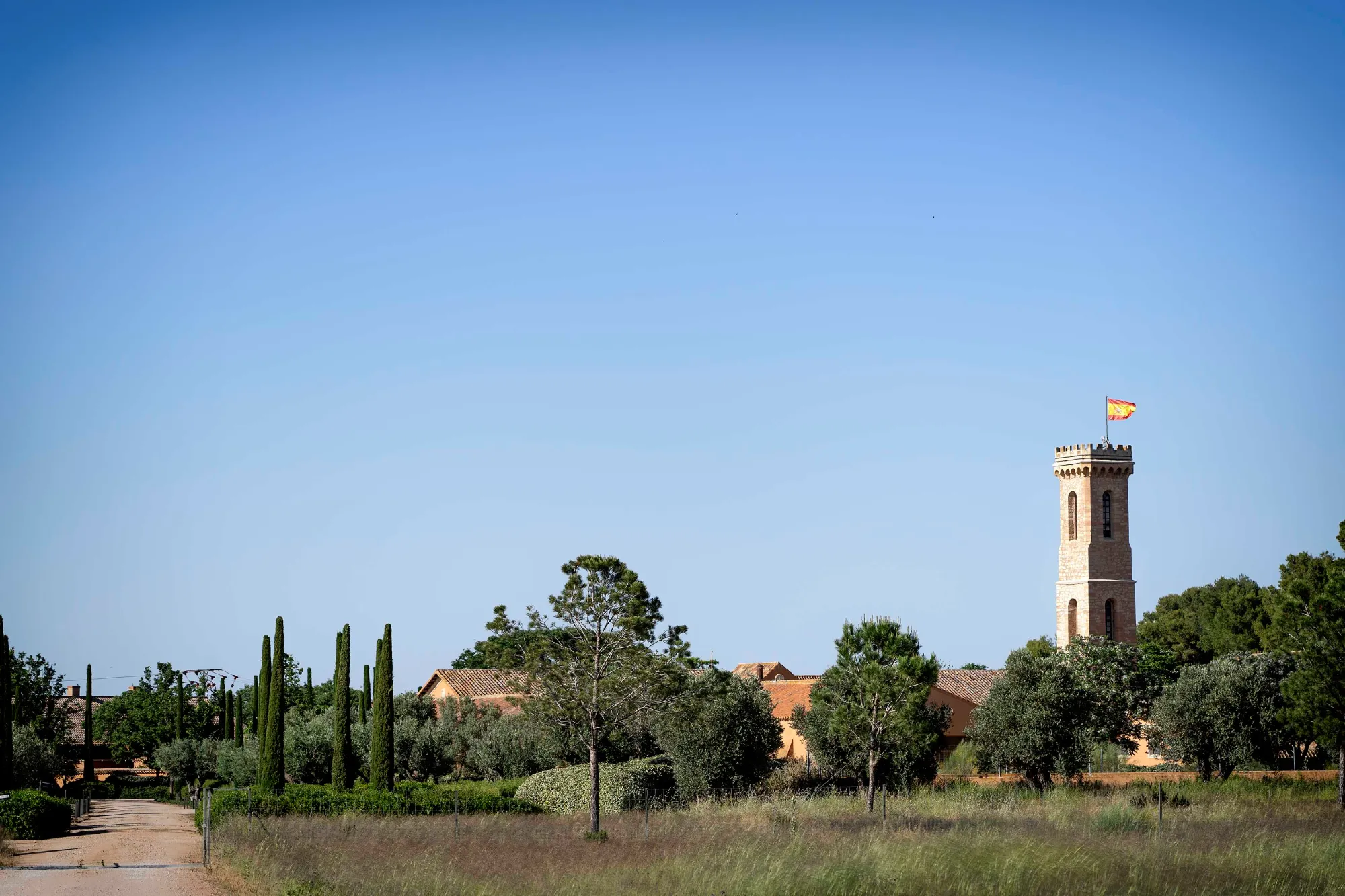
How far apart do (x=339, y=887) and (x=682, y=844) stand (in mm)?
7443

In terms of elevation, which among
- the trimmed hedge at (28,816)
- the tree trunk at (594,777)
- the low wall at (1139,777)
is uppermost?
the tree trunk at (594,777)

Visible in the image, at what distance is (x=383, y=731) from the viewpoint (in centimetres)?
4128

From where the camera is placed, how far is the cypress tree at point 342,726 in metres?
41.2

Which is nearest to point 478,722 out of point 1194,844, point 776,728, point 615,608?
point 776,728

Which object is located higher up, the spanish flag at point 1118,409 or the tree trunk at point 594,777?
the spanish flag at point 1118,409

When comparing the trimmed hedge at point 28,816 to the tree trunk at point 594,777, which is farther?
the trimmed hedge at point 28,816

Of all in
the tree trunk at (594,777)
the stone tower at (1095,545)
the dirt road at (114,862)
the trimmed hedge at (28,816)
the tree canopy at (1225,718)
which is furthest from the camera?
the stone tower at (1095,545)

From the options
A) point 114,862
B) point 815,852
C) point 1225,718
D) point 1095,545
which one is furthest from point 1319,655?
point 1095,545

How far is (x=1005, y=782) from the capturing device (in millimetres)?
41156

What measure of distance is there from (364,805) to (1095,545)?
57.3 m

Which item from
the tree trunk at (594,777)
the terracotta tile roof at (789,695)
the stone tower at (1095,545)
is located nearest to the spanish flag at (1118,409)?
the stone tower at (1095,545)

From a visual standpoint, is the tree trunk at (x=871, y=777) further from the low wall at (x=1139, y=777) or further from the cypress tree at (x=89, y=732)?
the cypress tree at (x=89, y=732)

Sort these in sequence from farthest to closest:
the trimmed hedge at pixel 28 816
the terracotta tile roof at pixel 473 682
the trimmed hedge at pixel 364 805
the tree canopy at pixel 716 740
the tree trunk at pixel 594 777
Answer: the terracotta tile roof at pixel 473 682, the tree canopy at pixel 716 740, the trimmed hedge at pixel 364 805, the trimmed hedge at pixel 28 816, the tree trunk at pixel 594 777

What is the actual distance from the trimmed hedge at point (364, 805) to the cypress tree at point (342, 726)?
5.00 meters
